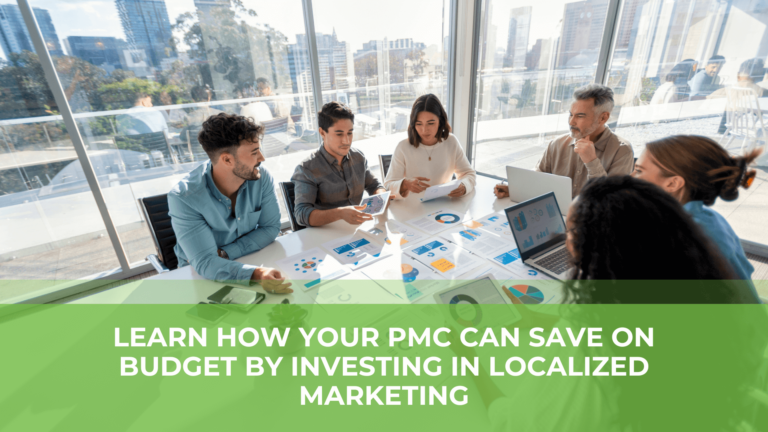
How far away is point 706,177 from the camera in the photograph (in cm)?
107

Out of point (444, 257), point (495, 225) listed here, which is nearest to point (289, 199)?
point (444, 257)

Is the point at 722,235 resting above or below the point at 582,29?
below

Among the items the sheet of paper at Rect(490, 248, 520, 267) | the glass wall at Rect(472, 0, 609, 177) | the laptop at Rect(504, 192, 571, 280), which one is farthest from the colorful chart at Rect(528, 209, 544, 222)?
the glass wall at Rect(472, 0, 609, 177)

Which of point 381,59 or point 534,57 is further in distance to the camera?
point 381,59

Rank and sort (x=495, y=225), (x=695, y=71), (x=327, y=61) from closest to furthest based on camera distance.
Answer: (x=495, y=225) < (x=695, y=71) < (x=327, y=61)

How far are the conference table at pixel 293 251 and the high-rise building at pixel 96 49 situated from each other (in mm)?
2139

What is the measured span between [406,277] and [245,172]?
0.93 m

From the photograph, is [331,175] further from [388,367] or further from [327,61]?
[327,61]

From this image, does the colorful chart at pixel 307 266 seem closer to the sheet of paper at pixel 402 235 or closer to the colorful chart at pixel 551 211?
the sheet of paper at pixel 402 235

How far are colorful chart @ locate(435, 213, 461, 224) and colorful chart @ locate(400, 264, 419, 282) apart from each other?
0.52 metres

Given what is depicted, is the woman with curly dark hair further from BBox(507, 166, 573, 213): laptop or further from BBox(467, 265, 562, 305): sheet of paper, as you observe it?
BBox(507, 166, 573, 213): laptop

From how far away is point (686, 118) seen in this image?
9.61ft

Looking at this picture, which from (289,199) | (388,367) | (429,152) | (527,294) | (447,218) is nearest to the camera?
(388,367)

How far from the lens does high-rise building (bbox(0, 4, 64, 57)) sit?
7.26 feet
